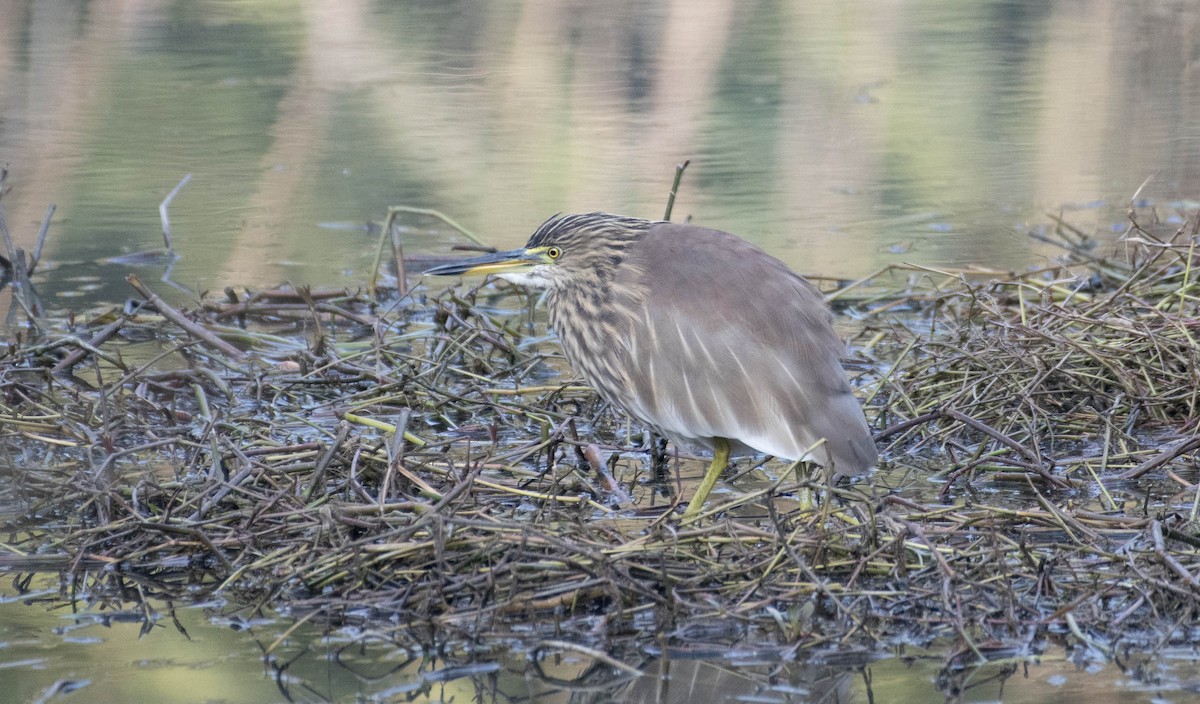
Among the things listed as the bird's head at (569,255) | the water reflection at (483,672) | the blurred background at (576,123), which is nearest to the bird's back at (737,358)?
the bird's head at (569,255)

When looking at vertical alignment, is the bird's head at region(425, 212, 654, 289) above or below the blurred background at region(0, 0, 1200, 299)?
above

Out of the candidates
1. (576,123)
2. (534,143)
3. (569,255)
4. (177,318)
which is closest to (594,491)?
(569,255)

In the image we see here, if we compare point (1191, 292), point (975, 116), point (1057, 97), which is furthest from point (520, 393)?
point (1057, 97)

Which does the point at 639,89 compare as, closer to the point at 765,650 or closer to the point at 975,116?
the point at 975,116

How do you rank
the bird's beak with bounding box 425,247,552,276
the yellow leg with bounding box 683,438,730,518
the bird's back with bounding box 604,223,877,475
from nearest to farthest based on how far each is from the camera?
the bird's back with bounding box 604,223,877,475 < the yellow leg with bounding box 683,438,730,518 < the bird's beak with bounding box 425,247,552,276

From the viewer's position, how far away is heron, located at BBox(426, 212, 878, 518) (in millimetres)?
3652

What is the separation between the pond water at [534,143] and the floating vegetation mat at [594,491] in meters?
0.15

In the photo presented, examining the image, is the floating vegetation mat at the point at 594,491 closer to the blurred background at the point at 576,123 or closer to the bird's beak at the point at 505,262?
the bird's beak at the point at 505,262

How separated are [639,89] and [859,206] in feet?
10.3

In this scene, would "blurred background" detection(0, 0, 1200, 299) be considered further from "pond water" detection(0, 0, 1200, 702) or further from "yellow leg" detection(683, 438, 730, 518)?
"yellow leg" detection(683, 438, 730, 518)

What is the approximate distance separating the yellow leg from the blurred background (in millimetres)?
2544

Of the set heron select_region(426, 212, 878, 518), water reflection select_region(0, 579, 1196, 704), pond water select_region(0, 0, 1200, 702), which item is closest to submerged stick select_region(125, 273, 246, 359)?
pond water select_region(0, 0, 1200, 702)

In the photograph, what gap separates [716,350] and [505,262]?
0.74 meters

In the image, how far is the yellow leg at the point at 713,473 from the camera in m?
3.77
